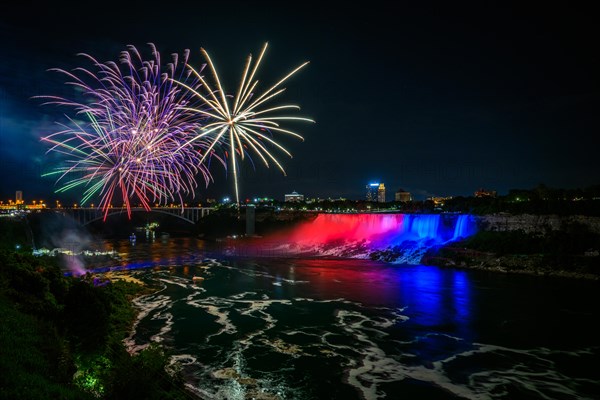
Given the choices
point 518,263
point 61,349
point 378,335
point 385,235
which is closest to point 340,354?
point 378,335

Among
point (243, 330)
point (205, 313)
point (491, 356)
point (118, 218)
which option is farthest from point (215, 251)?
point (118, 218)

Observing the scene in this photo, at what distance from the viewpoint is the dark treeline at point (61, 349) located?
7.70m

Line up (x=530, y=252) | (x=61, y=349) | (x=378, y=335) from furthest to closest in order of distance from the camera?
(x=530, y=252) < (x=378, y=335) < (x=61, y=349)

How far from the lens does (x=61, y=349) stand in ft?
33.2

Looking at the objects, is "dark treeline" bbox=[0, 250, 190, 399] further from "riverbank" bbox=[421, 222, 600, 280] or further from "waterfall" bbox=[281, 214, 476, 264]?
"waterfall" bbox=[281, 214, 476, 264]

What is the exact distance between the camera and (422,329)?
68.7ft

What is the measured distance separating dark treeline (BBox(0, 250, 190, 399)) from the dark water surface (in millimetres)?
2990

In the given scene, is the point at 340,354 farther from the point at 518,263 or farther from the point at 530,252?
the point at 530,252

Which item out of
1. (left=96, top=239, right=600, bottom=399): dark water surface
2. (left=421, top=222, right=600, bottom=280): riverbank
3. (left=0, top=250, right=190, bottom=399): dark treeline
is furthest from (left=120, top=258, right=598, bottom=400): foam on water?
(left=421, top=222, right=600, bottom=280): riverbank

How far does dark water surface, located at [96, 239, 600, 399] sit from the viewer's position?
46.8 ft

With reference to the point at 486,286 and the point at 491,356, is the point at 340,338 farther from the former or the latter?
the point at 486,286

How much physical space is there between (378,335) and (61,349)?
13680 millimetres

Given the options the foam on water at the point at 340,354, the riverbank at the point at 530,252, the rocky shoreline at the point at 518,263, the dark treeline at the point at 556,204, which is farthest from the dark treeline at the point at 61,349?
the dark treeline at the point at 556,204

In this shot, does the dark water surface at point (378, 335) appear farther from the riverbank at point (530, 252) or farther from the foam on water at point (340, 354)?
the riverbank at point (530, 252)
